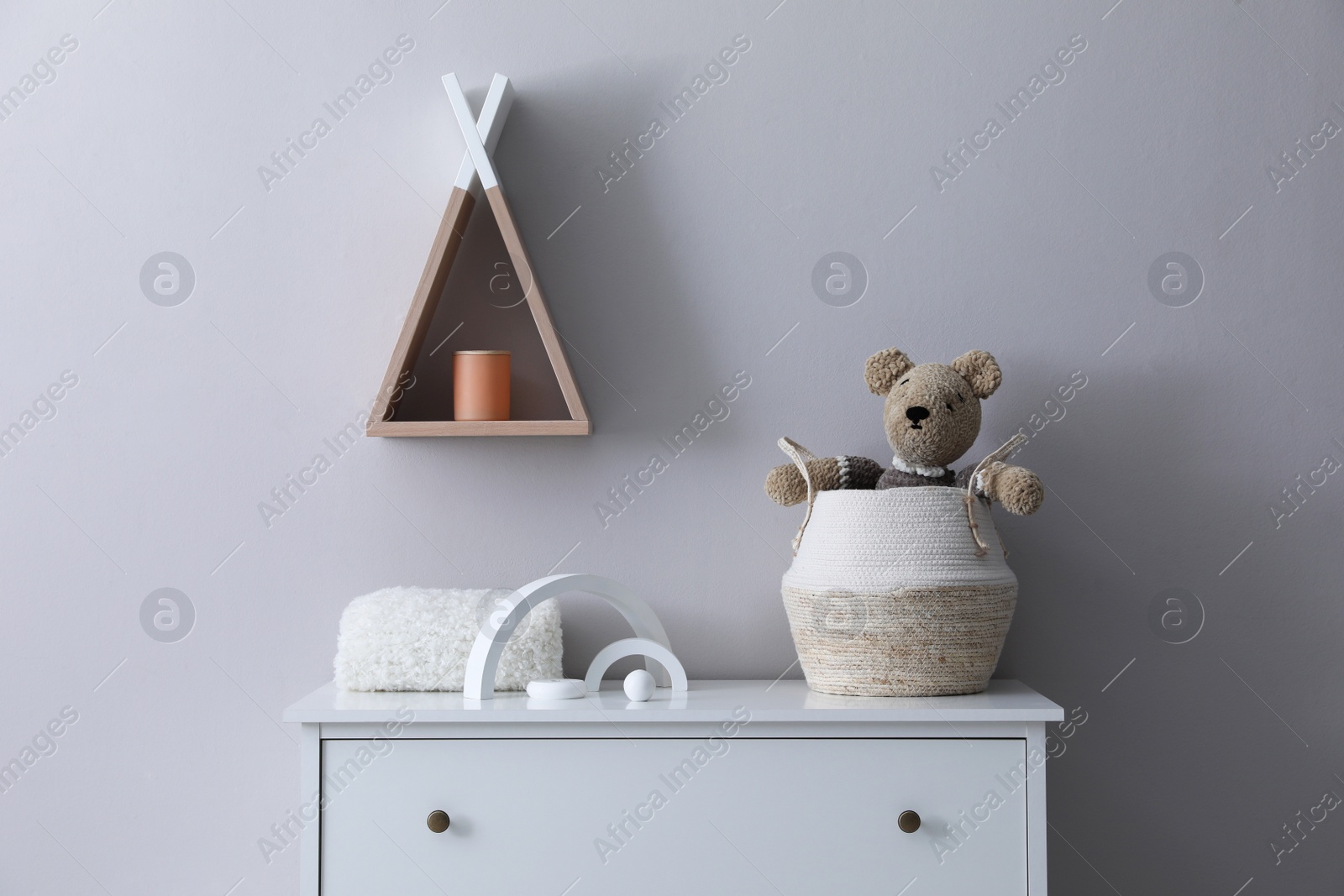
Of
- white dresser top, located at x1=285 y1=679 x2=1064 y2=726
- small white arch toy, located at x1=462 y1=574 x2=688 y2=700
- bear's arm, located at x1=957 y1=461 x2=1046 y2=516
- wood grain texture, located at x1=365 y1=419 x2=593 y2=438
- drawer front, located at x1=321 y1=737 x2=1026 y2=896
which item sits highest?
wood grain texture, located at x1=365 y1=419 x2=593 y2=438

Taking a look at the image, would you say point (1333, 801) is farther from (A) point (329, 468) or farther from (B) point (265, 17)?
(B) point (265, 17)

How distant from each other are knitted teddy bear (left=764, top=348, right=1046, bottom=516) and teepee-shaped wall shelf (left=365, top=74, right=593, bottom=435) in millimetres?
305

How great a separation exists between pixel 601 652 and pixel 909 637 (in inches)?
15.0

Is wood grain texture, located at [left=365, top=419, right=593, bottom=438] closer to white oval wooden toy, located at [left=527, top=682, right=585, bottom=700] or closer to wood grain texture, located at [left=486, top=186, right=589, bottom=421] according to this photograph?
wood grain texture, located at [left=486, top=186, right=589, bottom=421]

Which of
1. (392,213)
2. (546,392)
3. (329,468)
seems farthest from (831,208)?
(329,468)

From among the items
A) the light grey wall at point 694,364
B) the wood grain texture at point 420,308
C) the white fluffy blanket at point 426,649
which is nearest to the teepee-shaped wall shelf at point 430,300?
the wood grain texture at point 420,308

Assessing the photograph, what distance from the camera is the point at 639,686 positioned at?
116cm

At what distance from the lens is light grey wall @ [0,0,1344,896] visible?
1400mm

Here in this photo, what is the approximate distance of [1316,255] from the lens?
1412mm

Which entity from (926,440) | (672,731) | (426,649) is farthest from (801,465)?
(426,649)

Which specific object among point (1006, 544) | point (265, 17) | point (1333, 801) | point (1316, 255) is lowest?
point (1333, 801)

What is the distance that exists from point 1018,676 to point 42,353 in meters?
1.52

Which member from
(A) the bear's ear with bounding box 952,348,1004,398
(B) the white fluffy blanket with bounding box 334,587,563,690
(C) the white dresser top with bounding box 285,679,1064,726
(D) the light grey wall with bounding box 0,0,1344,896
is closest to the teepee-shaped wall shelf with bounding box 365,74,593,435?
(D) the light grey wall with bounding box 0,0,1344,896

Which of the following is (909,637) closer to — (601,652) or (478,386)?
(601,652)
